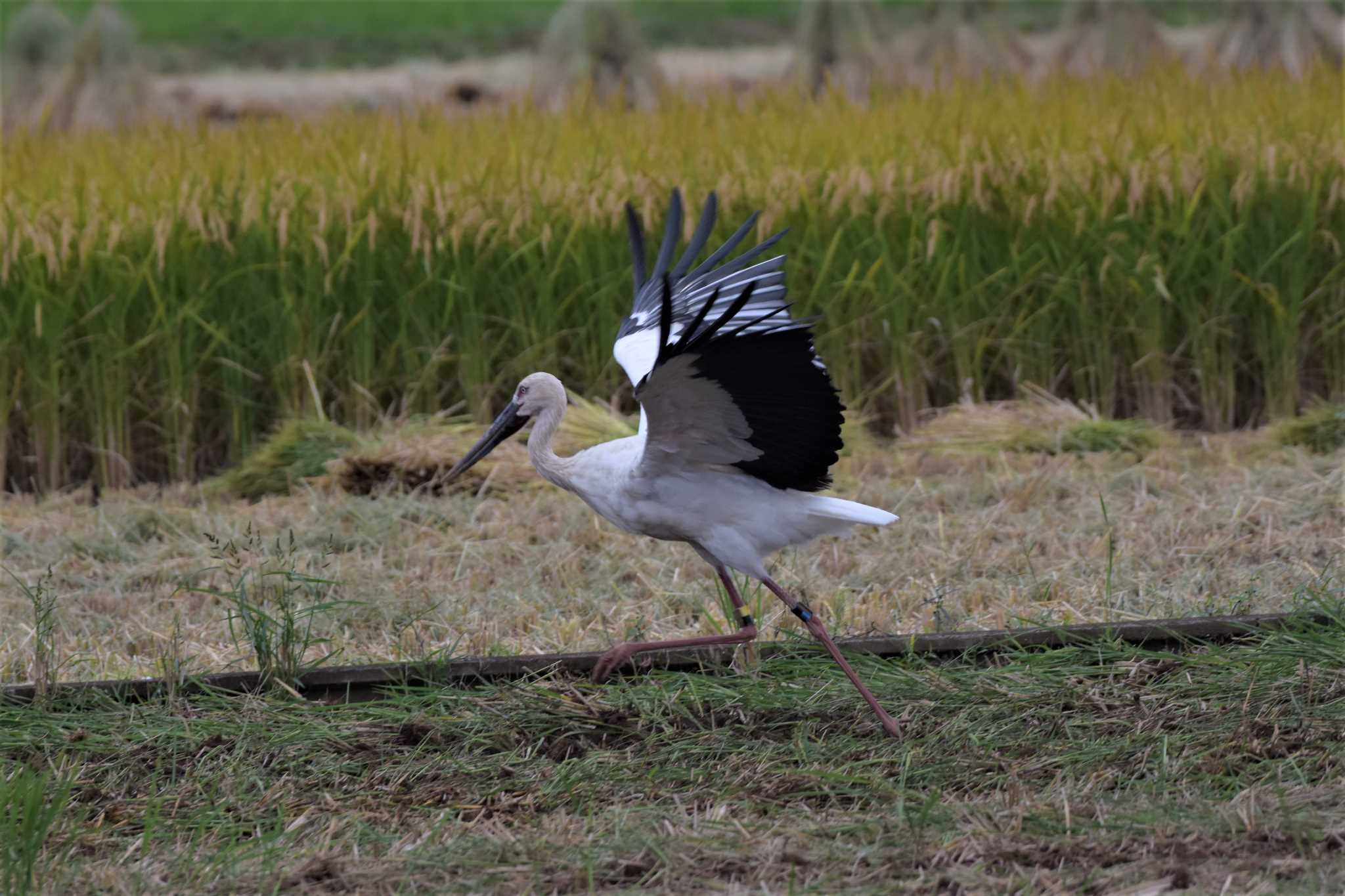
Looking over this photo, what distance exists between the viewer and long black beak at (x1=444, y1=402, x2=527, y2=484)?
4285 millimetres

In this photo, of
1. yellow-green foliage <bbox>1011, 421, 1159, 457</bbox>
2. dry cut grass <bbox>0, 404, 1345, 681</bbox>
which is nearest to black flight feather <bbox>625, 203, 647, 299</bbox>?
dry cut grass <bbox>0, 404, 1345, 681</bbox>

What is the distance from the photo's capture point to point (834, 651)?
3.81 meters

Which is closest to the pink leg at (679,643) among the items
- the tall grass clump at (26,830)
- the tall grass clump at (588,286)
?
the tall grass clump at (26,830)

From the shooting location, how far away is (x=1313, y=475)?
6.02m

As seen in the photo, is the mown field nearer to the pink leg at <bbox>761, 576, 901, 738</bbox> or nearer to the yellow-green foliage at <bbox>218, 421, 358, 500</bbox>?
the pink leg at <bbox>761, 576, 901, 738</bbox>

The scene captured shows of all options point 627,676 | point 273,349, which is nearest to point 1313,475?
point 627,676

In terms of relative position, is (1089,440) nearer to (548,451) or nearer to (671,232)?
(671,232)

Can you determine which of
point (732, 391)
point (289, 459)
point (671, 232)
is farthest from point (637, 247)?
point (289, 459)

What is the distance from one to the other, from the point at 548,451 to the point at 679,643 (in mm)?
598

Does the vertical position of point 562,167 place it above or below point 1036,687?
above

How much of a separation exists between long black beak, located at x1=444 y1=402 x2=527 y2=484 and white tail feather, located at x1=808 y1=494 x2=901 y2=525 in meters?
0.83

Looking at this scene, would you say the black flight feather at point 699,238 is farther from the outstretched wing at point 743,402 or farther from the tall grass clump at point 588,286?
the tall grass clump at point 588,286

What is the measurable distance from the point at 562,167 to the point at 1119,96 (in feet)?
11.1

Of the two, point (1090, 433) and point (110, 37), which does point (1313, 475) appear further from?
point (110, 37)
